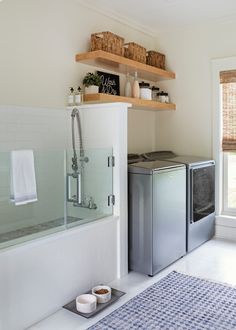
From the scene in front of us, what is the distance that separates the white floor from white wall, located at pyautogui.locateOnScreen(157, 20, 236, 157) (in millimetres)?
1139

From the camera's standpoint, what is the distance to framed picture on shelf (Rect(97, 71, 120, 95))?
3.54 meters

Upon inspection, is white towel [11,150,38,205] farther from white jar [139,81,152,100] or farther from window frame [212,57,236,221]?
window frame [212,57,236,221]

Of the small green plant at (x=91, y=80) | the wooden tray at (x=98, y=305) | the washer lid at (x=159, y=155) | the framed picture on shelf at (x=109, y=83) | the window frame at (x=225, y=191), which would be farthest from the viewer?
the window frame at (x=225, y=191)

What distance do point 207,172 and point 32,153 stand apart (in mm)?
2081

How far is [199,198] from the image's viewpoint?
143 inches

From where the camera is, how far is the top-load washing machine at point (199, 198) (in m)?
3.43

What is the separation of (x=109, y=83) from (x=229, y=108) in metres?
1.42

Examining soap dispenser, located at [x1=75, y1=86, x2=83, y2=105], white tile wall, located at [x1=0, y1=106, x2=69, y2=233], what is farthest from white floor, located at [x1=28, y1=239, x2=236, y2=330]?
soap dispenser, located at [x1=75, y1=86, x2=83, y2=105]

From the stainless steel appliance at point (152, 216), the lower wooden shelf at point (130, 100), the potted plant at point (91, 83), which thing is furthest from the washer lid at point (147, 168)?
the potted plant at point (91, 83)

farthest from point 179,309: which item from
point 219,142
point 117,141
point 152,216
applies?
point 219,142

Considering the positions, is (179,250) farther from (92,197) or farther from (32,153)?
(32,153)

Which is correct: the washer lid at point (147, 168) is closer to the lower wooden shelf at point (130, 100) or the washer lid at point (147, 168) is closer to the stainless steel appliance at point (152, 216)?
the stainless steel appliance at point (152, 216)

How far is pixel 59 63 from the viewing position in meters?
3.12

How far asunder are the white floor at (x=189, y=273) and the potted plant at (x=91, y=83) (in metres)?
1.71
